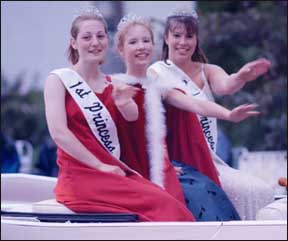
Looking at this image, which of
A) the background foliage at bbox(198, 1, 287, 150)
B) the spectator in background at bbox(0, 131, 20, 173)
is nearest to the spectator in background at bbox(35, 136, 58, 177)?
the spectator in background at bbox(0, 131, 20, 173)

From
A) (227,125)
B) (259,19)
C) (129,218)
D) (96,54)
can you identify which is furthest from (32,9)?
(227,125)

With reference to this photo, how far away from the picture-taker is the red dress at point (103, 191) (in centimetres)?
316

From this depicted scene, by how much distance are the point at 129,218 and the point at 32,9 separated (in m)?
1.99

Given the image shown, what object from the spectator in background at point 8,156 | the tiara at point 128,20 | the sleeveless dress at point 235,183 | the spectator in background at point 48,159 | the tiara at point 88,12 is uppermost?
the tiara at point 88,12

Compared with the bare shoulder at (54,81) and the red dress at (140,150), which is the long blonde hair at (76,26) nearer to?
the bare shoulder at (54,81)

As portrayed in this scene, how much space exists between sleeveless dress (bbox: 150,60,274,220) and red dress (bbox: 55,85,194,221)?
52 cm

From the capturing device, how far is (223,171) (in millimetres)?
3740

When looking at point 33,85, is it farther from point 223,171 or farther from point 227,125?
point 223,171

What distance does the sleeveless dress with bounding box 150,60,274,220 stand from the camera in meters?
3.57

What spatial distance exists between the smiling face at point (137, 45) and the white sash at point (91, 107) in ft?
0.77

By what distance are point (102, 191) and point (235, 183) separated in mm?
771

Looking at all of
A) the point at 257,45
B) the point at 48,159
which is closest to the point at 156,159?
the point at 48,159

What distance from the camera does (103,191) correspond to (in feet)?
10.4

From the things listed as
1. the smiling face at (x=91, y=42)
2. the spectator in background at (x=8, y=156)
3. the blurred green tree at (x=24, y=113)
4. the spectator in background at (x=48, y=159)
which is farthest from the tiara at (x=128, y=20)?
the blurred green tree at (x=24, y=113)
